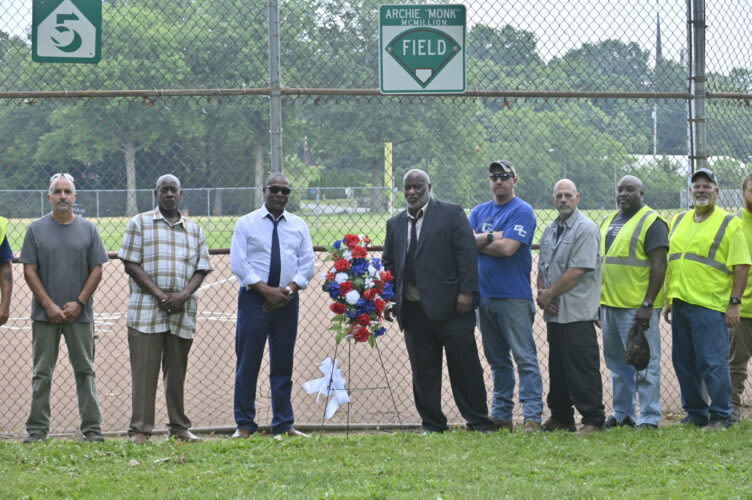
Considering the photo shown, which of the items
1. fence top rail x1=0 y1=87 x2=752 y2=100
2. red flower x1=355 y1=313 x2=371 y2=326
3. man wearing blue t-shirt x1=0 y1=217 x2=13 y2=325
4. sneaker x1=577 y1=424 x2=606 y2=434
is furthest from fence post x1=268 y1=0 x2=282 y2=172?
sneaker x1=577 y1=424 x2=606 y2=434

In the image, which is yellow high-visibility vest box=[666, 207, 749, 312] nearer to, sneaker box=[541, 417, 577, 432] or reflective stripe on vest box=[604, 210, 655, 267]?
reflective stripe on vest box=[604, 210, 655, 267]

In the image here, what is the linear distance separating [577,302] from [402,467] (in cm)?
217

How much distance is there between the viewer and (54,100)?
7.73m

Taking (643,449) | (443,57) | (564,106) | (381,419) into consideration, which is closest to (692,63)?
(564,106)

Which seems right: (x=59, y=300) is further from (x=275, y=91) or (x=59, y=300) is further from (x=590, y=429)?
(x=590, y=429)

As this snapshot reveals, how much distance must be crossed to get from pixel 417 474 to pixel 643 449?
176 cm

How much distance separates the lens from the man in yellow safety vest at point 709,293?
7031 millimetres

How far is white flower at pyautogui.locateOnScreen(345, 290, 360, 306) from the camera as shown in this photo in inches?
269

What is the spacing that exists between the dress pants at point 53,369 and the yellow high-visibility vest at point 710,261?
15.5 feet

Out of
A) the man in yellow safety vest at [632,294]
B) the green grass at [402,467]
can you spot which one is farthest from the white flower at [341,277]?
the man in yellow safety vest at [632,294]

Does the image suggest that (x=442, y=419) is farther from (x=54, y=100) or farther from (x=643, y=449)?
(x=54, y=100)

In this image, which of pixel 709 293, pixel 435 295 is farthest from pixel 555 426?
pixel 709 293

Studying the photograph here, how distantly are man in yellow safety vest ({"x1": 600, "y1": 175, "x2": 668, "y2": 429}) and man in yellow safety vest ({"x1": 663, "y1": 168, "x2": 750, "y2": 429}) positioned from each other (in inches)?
7.8

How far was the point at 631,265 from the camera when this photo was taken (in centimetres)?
719
